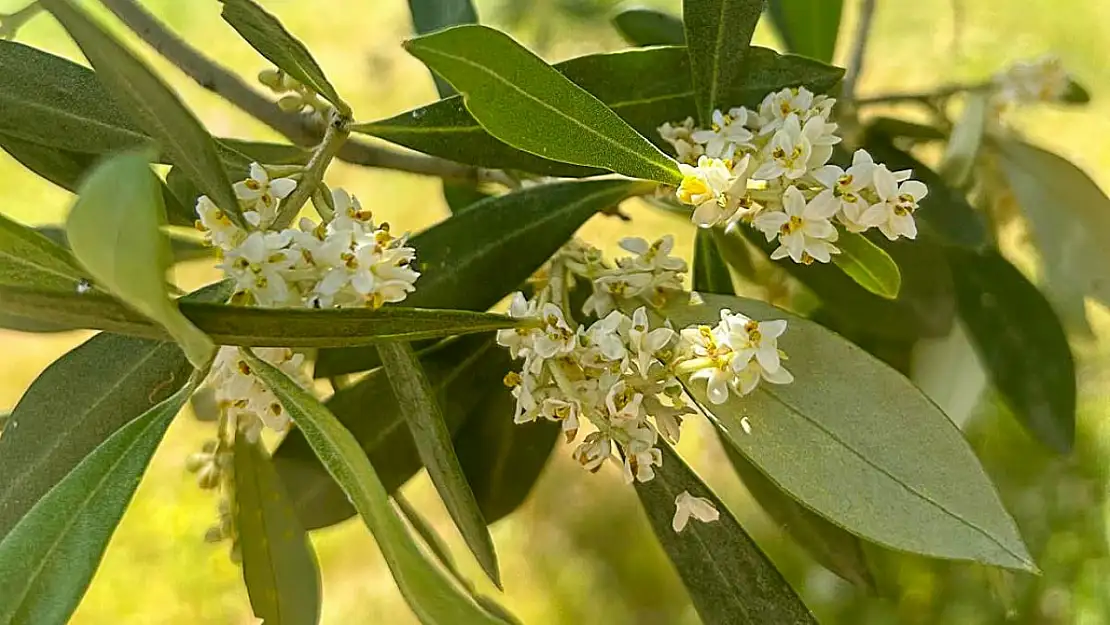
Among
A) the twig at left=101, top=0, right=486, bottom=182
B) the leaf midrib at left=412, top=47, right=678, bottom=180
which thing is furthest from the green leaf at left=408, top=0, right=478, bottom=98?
the leaf midrib at left=412, top=47, right=678, bottom=180

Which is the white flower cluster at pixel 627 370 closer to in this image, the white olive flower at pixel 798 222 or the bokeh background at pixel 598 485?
the white olive flower at pixel 798 222

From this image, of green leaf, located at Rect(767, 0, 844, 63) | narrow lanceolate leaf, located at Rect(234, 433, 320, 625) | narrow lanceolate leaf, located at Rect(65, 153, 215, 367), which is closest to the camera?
narrow lanceolate leaf, located at Rect(65, 153, 215, 367)

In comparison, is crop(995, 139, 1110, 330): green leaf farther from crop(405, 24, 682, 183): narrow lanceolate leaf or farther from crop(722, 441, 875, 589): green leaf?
crop(405, 24, 682, 183): narrow lanceolate leaf

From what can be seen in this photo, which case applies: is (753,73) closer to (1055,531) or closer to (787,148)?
(787,148)

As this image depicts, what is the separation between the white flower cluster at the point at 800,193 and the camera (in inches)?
11.7

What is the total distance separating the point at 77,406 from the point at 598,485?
577 mm

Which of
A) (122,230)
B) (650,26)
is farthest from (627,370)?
(650,26)

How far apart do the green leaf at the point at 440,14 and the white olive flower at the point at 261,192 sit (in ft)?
0.47

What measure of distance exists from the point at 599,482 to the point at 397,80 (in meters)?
A: 0.50

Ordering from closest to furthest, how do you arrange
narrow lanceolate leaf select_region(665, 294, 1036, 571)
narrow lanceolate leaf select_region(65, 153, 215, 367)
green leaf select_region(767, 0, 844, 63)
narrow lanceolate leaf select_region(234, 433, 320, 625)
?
narrow lanceolate leaf select_region(65, 153, 215, 367) < narrow lanceolate leaf select_region(665, 294, 1036, 571) < narrow lanceolate leaf select_region(234, 433, 320, 625) < green leaf select_region(767, 0, 844, 63)

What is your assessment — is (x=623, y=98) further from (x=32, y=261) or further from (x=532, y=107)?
(x=32, y=261)

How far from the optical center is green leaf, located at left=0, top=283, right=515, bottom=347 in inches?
9.3

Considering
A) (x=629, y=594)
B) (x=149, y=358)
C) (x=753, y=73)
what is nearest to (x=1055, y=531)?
(x=629, y=594)

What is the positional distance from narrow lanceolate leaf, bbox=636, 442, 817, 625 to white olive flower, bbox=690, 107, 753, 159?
11 centimetres
